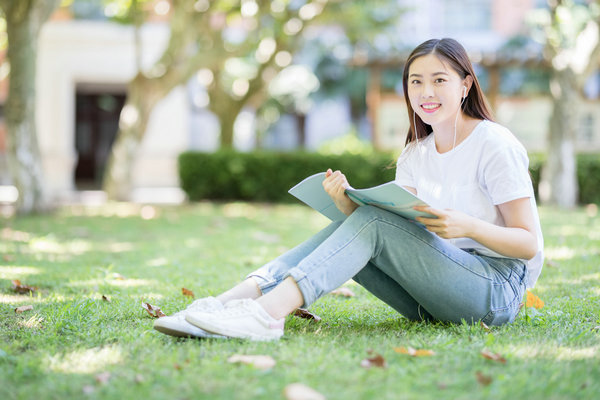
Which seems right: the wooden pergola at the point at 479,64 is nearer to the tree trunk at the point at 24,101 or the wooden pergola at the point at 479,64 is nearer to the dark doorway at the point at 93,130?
the tree trunk at the point at 24,101

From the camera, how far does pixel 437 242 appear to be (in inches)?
101

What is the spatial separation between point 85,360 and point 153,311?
831 mm

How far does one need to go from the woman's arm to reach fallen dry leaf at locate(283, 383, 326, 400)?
0.82 m

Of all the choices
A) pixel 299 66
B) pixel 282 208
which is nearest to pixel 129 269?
pixel 282 208

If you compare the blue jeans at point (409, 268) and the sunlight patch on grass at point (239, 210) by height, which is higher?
the blue jeans at point (409, 268)

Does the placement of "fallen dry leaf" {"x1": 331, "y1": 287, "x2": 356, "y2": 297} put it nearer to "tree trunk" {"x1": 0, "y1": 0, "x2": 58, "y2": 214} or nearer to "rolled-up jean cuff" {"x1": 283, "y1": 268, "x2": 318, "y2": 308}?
"rolled-up jean cuff" {"x1": 283, "y1": 268, "x2": 318, "y2": 308}

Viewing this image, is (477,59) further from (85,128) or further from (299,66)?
(85,128)

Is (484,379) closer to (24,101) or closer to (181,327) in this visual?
(181,327)

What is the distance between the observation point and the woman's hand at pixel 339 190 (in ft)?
9.00

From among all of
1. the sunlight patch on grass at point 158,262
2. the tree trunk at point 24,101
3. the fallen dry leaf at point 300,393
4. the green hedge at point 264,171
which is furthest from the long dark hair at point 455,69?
the green hedge at point 264,171

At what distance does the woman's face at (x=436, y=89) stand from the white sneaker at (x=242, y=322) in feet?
3.56

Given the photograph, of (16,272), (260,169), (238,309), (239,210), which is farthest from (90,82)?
(238,309)

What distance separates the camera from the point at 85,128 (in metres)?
20.2

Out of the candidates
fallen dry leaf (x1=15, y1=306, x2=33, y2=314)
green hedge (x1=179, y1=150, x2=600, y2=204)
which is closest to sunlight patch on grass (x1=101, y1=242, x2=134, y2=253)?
fallen dry leaf (x1=15, y1=306, x2=33, y2=314)
